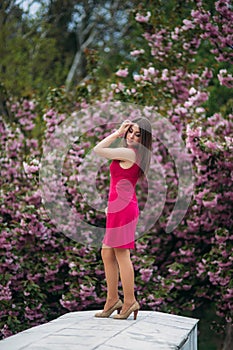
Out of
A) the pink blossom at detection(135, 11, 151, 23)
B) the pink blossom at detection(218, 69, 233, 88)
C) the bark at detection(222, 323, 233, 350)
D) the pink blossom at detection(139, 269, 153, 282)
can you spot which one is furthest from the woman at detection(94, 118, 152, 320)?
the pink blossom at detection(135, 11, 151, 23)

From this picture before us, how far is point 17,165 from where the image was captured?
7277 mm

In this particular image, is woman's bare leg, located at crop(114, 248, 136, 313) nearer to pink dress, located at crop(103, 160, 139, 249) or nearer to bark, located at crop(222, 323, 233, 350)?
pink dress, located at crop(103, 160, 139, 249)

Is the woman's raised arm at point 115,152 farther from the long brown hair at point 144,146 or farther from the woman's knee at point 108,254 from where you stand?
the woman's knee at point 108,254

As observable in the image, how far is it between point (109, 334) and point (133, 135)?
1479 millimetres

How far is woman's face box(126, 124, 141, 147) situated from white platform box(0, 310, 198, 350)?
→ 1304 millimetres

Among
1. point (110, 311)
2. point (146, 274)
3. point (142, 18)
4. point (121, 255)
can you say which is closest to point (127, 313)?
point (110, 311)

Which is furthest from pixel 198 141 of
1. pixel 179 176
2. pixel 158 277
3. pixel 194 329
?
pixel 194 329

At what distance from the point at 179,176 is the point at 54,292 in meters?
1.82

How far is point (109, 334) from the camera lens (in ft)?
13.4

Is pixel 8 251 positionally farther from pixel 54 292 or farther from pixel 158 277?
pixel 158 277

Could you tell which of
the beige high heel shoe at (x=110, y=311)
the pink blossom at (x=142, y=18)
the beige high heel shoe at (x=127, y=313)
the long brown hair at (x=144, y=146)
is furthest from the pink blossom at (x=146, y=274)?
the pink blossom at (x=142, y=18)

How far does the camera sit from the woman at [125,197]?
4.63 m

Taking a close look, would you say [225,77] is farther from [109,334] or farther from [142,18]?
[109,334]

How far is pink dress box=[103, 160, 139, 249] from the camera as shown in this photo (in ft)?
15.2
